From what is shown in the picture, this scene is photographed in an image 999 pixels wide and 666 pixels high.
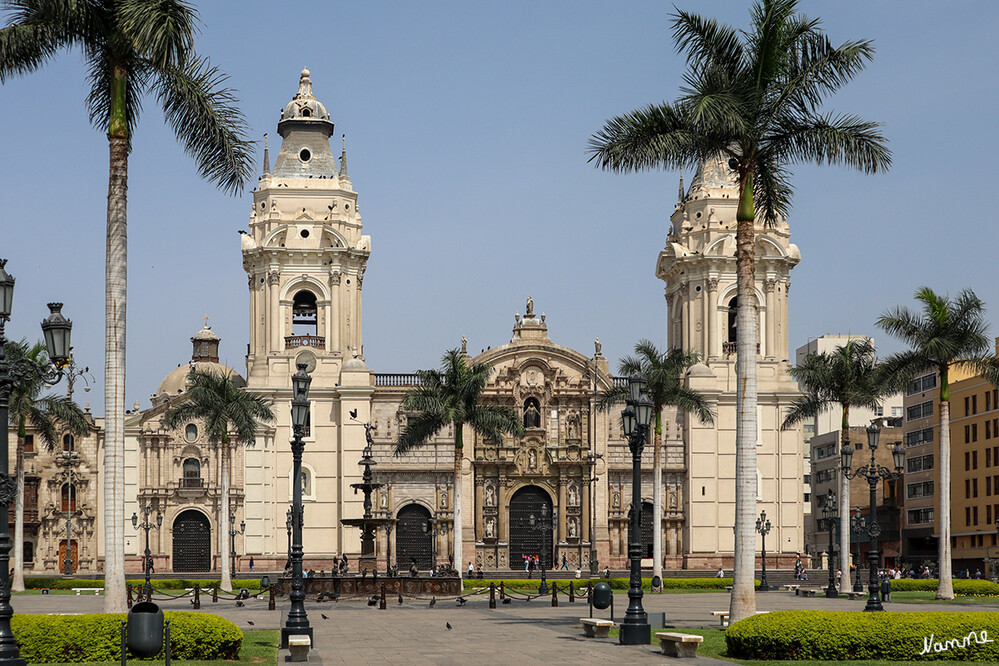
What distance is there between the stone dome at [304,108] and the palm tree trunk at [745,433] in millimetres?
49683

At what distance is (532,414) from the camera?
78500mm

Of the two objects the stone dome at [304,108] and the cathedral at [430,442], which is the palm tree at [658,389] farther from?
the stone dome at [304,108]

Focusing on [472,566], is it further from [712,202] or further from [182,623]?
[182,623]

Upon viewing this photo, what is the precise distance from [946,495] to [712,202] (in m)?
33.8

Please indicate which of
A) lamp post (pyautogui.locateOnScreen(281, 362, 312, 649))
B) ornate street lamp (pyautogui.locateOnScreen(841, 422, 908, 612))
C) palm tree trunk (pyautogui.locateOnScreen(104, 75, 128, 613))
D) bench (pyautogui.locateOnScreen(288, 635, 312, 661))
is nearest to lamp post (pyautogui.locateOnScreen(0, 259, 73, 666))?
palm tree trunk (pyautogui.locateOnScreen(104, 75, 128, 613))

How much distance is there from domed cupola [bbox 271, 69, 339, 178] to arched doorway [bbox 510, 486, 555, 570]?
2053 centimetres

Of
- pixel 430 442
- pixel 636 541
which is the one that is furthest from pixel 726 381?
pixel 636 541

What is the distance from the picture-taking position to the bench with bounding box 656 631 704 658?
25.8 metres

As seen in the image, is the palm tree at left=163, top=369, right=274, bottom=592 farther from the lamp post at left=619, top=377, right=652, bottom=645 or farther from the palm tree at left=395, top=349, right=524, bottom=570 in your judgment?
the lamp post at left=619, top=377, right=652, bottom=645

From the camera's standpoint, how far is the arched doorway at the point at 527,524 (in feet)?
256

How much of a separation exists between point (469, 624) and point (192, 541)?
43121 mm

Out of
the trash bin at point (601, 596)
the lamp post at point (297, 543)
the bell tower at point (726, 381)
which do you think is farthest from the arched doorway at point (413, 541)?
the lamp post at point (297, 543)

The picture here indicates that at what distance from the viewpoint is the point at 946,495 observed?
158ft

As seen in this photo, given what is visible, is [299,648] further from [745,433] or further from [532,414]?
[532,414]
